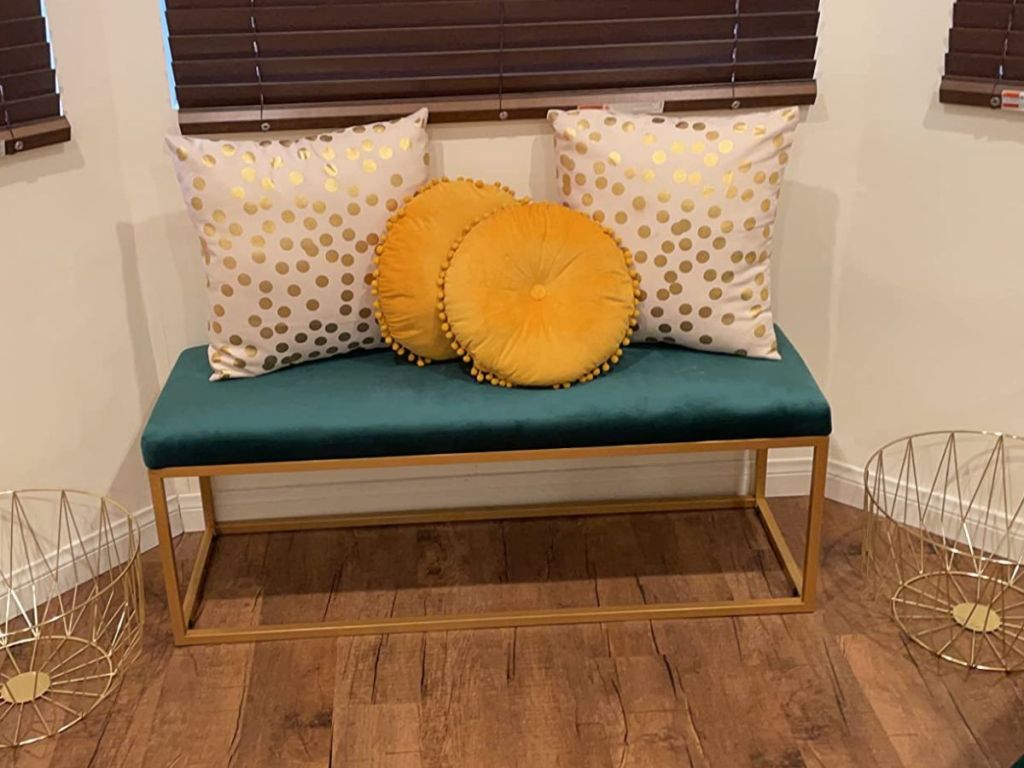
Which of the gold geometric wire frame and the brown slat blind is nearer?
the brown slat blind

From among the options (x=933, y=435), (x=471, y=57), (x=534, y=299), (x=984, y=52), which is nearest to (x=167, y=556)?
(x=534, y=299)

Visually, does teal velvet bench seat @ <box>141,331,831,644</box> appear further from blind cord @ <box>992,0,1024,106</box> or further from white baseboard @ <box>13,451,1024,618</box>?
blind cord @ <box>992,0,1024,106</box>

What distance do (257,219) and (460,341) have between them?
0.45 m

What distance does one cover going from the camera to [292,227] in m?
2.12

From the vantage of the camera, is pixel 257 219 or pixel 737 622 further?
pixel 737 622

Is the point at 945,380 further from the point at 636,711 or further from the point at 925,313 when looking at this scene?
the point at 636,711

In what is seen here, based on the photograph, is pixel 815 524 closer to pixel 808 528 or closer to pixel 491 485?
pixel 808 528

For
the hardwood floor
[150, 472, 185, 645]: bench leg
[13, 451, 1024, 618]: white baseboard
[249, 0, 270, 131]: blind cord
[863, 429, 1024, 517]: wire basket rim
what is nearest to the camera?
the hardwood floor

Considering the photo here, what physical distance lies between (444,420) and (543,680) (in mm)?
536

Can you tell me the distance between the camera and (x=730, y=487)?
2680 mm

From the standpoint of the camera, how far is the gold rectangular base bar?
81.0 inches

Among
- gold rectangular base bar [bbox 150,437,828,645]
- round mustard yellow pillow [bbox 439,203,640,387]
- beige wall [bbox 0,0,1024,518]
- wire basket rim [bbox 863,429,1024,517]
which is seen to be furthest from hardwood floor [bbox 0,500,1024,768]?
round mustard yellow pillow [bbox 439,203,640,387]

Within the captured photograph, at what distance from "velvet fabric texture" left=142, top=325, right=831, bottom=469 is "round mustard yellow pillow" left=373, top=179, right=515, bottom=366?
0.33 ft

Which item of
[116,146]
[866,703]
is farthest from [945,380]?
[116,146]
